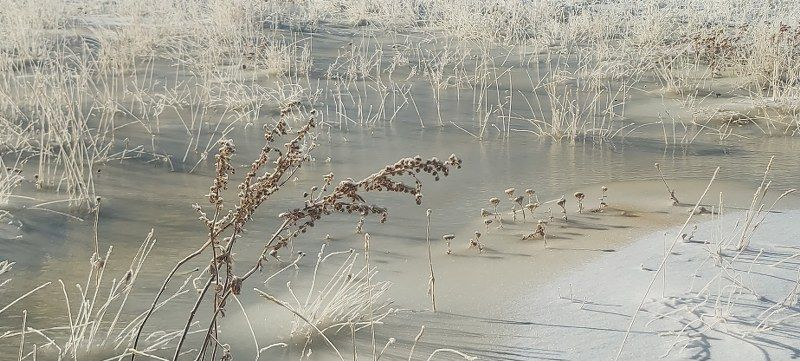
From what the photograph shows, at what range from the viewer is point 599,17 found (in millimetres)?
13859

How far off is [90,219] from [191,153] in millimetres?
1881

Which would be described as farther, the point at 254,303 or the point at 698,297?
the point at 254,303

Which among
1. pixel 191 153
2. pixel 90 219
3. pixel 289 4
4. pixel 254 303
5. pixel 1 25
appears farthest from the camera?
pixel 289 4

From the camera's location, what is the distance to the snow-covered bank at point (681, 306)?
3365 millimetres

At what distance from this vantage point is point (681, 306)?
3.67m

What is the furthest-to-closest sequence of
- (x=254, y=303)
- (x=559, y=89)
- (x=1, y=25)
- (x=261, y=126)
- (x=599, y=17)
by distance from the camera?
(x=599, y=17), (x=1, y=25), (x=559, y=89), (x=261, y=126), (x=254, y=303)

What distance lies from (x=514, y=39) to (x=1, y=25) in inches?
284

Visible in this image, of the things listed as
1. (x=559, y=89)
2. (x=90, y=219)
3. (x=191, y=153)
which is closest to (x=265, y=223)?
(x=90, y=219)

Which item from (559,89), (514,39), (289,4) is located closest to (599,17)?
(514,39)

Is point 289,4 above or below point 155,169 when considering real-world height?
above

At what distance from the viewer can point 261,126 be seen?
8562mm

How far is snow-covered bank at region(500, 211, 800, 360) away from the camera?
3.37m

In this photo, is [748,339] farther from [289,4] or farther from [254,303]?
[289,4]

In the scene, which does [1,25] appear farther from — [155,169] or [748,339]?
[748,339]
